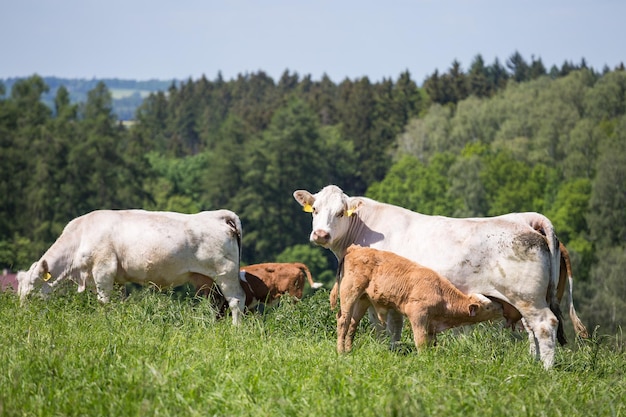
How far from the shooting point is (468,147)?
113 m

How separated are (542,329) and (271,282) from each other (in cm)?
566

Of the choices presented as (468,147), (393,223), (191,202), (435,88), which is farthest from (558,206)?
(393,223)

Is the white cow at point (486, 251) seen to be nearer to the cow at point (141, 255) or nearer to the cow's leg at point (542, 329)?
the cow's leg at point (542, 329)

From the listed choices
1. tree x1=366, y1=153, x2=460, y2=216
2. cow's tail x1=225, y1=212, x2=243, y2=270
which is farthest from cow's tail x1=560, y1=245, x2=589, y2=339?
tree x1=366, y1=153, x2=460, y2=216

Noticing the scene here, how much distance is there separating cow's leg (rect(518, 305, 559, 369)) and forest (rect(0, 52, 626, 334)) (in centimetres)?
5030

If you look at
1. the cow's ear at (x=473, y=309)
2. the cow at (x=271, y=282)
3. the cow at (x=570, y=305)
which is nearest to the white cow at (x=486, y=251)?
the cow at (x=570, y=305)

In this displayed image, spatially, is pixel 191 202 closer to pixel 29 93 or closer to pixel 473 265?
pixel 29 93

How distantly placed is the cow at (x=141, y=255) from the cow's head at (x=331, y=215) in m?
2.32

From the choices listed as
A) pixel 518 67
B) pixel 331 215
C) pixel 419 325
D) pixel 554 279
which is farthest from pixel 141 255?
pixel 518 67

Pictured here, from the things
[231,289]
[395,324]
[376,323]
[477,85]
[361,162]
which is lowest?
[361,162]

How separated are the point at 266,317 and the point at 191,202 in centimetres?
9832

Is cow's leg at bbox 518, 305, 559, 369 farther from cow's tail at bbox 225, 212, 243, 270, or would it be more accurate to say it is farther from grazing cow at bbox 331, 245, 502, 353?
cow's tail at bbox 225, 212, 243, 270

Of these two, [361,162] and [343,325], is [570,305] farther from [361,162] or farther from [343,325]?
[361,162]

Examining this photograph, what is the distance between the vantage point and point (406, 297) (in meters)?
12.5
